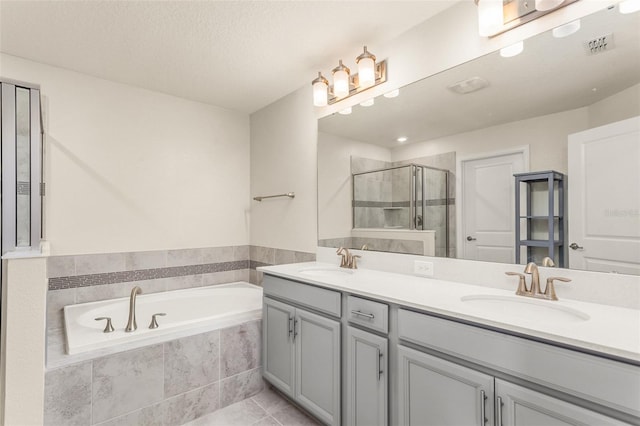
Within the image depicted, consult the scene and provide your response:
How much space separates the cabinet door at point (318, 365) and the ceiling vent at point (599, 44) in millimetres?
1712

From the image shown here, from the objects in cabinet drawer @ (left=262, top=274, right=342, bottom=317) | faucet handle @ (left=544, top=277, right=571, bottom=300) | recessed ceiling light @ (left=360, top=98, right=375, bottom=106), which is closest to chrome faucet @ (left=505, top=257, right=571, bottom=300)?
faucet handle @ (left=544, top=277, right=571, bottom=300)

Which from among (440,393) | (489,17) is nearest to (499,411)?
(440,393)

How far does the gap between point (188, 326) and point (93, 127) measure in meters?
1.80

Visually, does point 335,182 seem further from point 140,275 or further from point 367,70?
point 140,275

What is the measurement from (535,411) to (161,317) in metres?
2.70

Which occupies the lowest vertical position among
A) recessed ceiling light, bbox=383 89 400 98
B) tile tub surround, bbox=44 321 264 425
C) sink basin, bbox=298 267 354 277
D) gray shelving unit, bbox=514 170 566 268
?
tile tub surround, bbox=44 321 264 425

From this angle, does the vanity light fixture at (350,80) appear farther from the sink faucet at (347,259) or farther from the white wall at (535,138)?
the sink faucet at (347,259)

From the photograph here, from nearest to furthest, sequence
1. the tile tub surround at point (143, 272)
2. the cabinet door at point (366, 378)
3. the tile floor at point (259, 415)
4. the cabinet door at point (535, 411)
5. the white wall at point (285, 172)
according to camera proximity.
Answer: the cabinet door at point (535, 411), the cabinet door at point (366, 378), the tile floor at point (259, 415), the tile tub surround at point (143, 272), the white wall at point (285, 172)

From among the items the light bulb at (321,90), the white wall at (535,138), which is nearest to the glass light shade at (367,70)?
the light bulb at (321,90)

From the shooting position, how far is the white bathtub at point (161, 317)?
1.86 metres

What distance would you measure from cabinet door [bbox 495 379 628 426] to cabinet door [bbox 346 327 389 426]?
0.50 meters

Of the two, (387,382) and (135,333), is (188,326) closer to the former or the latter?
(135,333)

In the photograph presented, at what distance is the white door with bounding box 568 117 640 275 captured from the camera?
4.02 feet

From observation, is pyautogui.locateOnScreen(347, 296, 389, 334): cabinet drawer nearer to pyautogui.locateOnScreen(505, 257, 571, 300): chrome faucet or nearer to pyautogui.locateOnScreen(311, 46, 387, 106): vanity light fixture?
pyautogui.locateOnScreen(505, 257, 571, 300): chrome faucet
